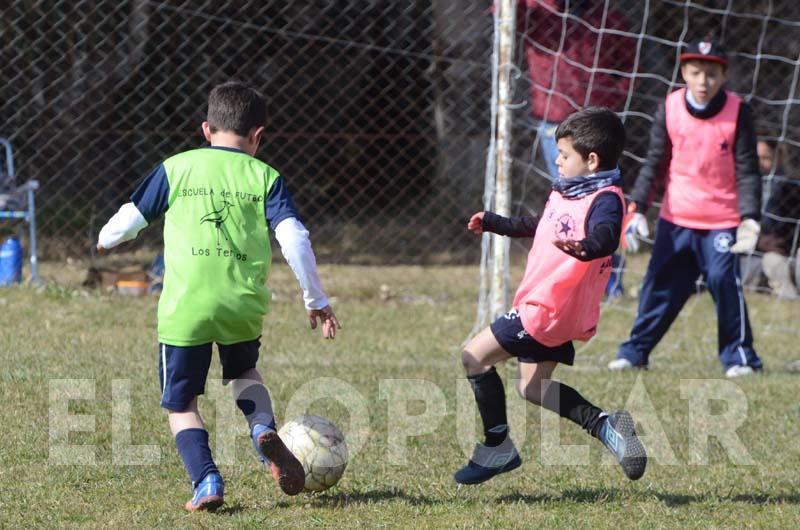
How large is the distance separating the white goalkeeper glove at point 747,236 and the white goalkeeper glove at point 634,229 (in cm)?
50

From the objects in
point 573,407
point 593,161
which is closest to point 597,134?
point 593,161

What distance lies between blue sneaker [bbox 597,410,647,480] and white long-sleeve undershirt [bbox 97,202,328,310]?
3.35ft

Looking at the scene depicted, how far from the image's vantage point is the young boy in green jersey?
3605 mm

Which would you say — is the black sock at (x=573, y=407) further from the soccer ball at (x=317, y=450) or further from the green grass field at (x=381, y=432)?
the soccer ball at (x=317, y=450)

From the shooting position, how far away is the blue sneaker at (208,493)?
3596 mm

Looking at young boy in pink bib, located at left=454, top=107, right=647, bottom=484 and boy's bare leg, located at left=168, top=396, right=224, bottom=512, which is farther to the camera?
young boy in pink bib, located at left=454, top=107, right=647, bottom=484

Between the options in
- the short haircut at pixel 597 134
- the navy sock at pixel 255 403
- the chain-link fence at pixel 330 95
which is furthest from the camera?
the chain-link fence at pixel 330 95

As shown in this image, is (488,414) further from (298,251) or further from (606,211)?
(298,251)

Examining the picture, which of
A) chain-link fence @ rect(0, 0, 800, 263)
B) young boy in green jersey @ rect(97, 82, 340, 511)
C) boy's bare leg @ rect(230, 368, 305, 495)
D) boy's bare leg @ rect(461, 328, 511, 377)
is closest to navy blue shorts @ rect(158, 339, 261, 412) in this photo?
young boy in green jersey @ rect(97, 82, 340, 511)

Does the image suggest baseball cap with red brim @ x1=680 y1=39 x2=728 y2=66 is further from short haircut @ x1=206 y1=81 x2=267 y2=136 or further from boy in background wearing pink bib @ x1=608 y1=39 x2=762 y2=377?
short haircut @ x1=206 y1=81 x2=267 y2=136

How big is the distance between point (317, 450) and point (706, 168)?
3206mm

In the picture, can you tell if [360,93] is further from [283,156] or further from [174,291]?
[174,291]

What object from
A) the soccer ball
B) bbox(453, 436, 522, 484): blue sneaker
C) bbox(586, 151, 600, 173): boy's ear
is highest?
bbox(586, 151, 600, 173): boy's ear

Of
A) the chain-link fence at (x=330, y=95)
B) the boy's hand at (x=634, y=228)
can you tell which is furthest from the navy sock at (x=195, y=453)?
the chain-link fence at (x=330, y=95)
